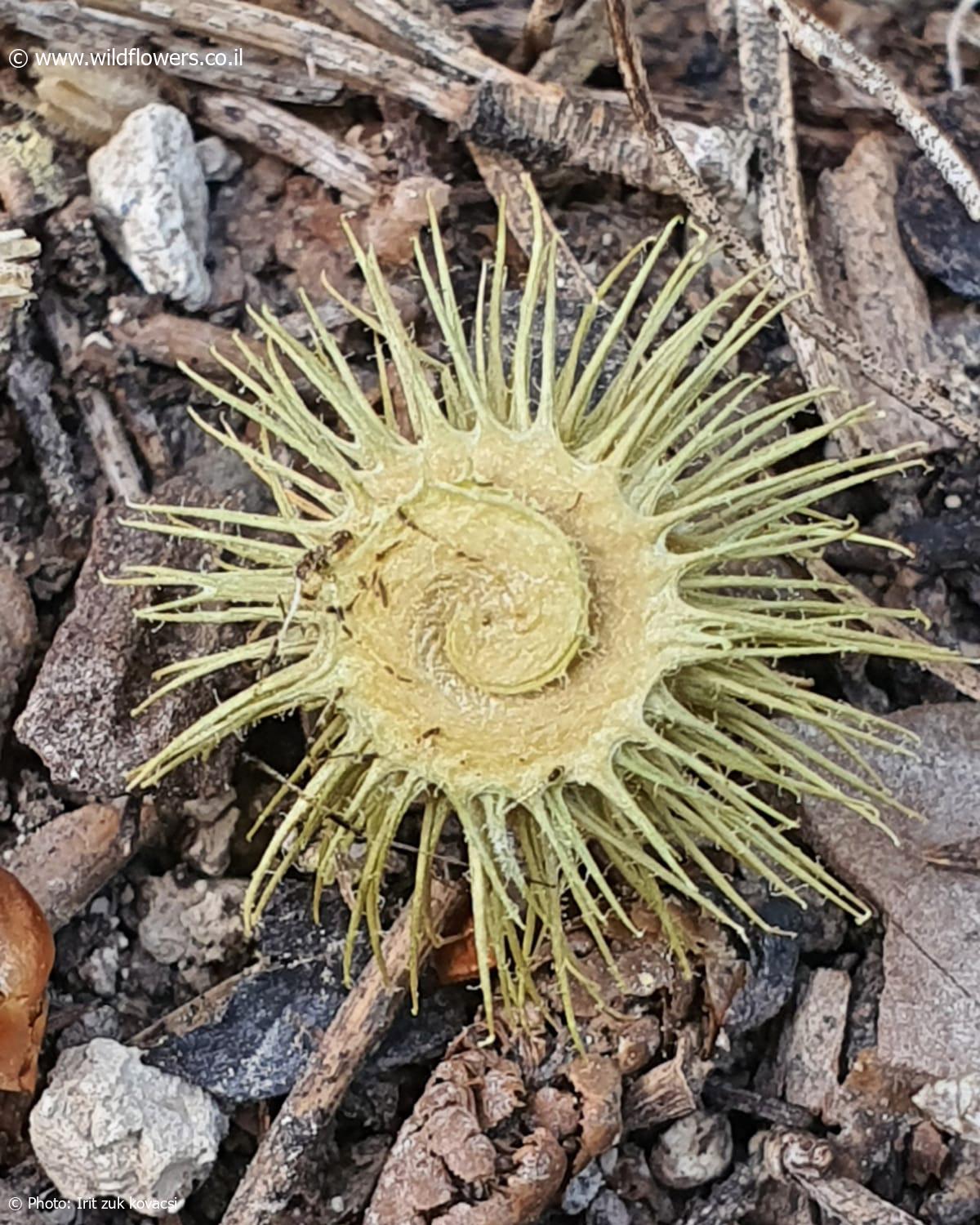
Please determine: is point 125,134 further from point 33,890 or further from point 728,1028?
point 728,1028

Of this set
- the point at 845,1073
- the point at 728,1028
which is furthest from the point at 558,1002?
the point at 845,1073

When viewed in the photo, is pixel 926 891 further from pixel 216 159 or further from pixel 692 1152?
pixel 216 159

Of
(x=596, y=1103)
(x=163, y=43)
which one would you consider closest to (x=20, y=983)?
(x=596, y=1103)

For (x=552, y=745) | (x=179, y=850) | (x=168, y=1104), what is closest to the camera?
(x=552, y=745)

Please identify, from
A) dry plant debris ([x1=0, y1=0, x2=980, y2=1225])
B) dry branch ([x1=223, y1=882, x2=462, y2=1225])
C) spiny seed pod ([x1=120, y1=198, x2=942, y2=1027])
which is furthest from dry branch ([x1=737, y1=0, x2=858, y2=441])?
dry branch ([x1=223, y1=882, x2=462, y2=1225])

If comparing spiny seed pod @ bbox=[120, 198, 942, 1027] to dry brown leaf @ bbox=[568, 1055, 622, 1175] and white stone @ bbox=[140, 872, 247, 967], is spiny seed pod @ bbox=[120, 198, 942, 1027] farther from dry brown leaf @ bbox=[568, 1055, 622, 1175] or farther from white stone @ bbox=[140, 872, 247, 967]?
white stone @ bbox=[140, 872, 247, 967]

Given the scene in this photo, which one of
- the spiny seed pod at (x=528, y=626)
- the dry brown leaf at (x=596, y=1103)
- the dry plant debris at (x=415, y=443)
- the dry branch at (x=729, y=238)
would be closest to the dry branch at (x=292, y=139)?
the dry plant debris at (x=415, y=443)
